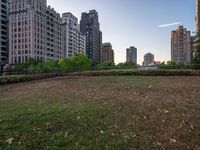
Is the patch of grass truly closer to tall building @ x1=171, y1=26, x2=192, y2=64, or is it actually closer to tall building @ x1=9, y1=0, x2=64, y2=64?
tall building @ x1=9, y1=0, x2=64, y2=64

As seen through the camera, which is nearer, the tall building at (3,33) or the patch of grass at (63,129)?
the patch of grass at (63,129)

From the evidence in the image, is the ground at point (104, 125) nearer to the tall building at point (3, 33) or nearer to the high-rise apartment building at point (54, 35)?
the tall building at point (3, 33)

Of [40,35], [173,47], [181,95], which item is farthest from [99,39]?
[181,95]

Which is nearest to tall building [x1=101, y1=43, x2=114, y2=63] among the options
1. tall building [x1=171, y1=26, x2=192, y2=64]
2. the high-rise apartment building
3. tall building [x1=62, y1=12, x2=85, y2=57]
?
tall building [x1=62, y1=12, x2=85, y2=57]

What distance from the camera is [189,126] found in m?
5.67

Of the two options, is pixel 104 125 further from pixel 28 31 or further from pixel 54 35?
pixel 54 35

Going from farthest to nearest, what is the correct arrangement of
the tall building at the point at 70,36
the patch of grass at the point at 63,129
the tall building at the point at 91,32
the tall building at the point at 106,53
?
the tall building at the point at 106,53, the tall building at the point at 91,32, the tall building at the point at 70,36, the patch of grass at the point at 63,129

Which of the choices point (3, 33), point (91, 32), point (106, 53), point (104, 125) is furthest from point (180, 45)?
point (104, 125)

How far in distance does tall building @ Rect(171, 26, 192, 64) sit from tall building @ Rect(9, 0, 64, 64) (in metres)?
62.3

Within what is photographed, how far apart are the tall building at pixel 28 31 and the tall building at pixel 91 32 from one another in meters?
58.5

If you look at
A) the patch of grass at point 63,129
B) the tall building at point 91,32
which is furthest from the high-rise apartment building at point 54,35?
the patch of grass at point 63,129

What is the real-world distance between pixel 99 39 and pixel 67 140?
578 feet

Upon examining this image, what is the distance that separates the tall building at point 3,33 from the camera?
333 feet

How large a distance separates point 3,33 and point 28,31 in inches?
464
